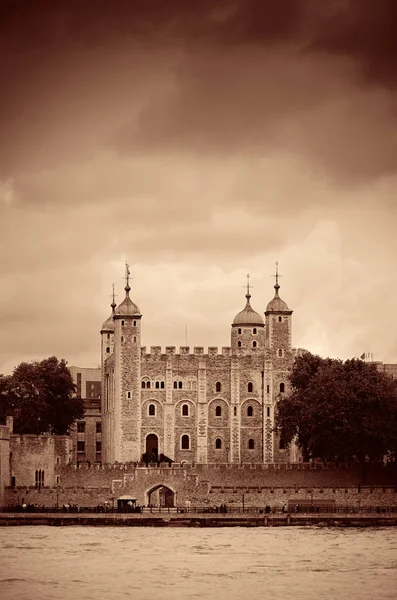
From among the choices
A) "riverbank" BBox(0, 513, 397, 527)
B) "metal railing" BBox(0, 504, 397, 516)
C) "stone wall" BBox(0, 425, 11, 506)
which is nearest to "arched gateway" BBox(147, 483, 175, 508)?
"metal railing" BBox(0, 504, 397, 516)

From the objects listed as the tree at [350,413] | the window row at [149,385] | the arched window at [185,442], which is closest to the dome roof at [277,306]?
the window row at [149,385]

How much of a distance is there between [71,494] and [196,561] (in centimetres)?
2907

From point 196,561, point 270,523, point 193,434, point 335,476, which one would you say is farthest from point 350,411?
point 196,561

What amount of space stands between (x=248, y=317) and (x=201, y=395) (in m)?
8.03

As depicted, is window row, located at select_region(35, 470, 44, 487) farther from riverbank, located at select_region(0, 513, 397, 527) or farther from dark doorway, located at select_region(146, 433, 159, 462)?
dark doorway, located at select_region(146, 433, 159, 462)

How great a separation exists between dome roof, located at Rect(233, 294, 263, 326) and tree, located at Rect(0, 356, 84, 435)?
14.5 meters

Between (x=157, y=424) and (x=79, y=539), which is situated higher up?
(x=157, y=424)

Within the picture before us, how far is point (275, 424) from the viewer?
13062cm

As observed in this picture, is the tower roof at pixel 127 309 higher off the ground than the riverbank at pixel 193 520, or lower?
higher

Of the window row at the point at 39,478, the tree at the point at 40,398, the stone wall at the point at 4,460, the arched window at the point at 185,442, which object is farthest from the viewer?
the arched window at the point at 185,442

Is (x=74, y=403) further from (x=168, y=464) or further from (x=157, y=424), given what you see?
(x=168, y=464)

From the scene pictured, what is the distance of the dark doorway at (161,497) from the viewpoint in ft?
380

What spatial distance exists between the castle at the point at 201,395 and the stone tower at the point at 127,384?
0.25ft

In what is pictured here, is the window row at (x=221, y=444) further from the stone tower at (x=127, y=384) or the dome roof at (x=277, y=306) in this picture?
the dome roof at (x=277, y=306)
